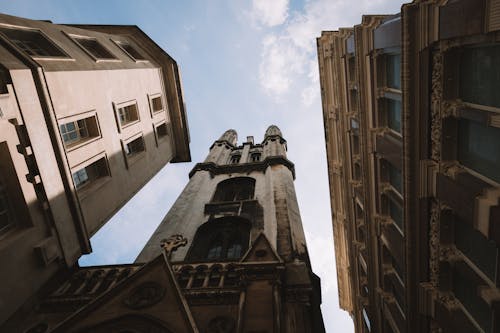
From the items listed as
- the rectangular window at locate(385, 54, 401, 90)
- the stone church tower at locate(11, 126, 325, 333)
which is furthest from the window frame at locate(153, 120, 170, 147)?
the rectangular window at locate(385, 54, 401, 90)

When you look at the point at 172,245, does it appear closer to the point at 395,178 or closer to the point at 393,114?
the point at 395,178

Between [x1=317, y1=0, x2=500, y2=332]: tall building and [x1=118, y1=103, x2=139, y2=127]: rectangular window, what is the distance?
12756 mm

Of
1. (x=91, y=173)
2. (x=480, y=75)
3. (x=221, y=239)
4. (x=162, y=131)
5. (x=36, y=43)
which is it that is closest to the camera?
(x=480, y=75)

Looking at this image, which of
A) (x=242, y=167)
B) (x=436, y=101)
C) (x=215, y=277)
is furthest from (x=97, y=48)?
(x=436, y=101)

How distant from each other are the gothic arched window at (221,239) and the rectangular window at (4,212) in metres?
9.39

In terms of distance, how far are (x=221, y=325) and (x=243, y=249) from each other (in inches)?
368

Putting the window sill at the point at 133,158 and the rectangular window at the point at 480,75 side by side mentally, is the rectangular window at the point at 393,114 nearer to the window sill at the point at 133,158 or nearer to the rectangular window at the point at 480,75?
the rectangular window at the point at 480,75

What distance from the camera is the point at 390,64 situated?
1138cm

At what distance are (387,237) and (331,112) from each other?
41.2 feet

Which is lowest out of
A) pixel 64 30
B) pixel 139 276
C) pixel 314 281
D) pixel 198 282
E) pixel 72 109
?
pixel 314 281

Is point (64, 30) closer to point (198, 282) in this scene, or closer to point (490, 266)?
point (198, 282)

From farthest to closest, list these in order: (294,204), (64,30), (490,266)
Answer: (294,204)
(64,30)
(490,266)

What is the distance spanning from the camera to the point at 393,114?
11.8 metres

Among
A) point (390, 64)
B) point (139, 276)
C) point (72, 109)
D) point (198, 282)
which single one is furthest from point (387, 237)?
point (72, 109)
